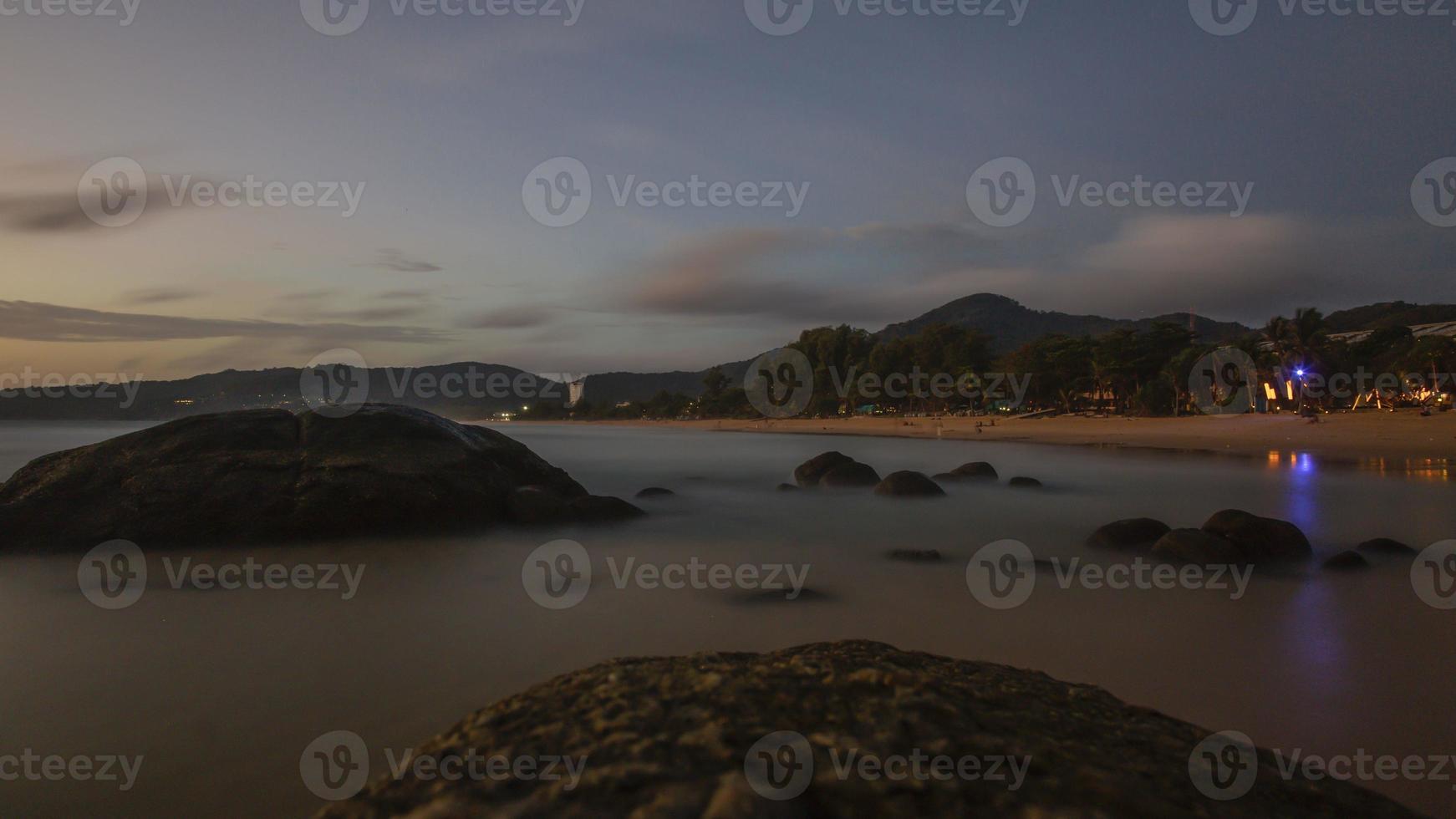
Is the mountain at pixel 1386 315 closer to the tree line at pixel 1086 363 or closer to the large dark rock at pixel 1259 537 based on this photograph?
the tree line at pixel 1086 363

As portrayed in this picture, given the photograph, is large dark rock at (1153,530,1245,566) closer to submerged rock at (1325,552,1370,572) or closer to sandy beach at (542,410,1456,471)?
submerged rock at (1325,552,1370,572)

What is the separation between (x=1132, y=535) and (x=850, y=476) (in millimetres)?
6763

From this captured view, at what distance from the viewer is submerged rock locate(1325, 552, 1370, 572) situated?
6.91 metres

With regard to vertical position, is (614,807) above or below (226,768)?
above

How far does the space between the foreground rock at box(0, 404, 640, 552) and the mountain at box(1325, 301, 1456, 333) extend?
150356 mm

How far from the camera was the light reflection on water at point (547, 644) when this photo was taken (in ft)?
11.6

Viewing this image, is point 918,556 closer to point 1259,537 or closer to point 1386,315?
point 1259,537

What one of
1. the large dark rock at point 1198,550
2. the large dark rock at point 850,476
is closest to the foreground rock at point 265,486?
the large dark rock at point 850,476

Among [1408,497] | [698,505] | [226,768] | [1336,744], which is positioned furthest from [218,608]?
[1408,497]

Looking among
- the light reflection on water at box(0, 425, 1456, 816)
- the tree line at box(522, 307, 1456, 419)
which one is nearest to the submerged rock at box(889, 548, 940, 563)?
the light reflection on water at box(0, 425, 1456, 816)

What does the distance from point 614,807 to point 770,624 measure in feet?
13.6

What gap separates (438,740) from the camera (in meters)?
1.89

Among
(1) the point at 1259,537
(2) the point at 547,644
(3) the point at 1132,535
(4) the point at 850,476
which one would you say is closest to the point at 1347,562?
(1) the point at 1259,537

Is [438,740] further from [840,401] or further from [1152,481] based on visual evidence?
[840,401]
